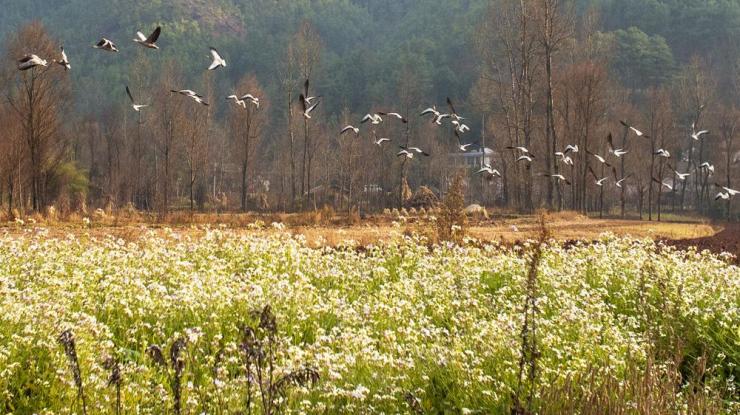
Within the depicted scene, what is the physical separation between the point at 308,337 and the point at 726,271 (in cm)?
587

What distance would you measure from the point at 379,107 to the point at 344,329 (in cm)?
7283

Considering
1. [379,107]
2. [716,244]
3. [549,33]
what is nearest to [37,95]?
[549,33]

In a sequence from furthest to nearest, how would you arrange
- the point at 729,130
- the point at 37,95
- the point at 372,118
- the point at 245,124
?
the point at 729,130 < the point at 245,124 < the point at 37,95 < the point at 372,118

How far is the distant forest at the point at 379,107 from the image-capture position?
120 feet

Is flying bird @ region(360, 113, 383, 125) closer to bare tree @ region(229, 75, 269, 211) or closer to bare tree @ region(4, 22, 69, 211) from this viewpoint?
bare tree @ region(4, 22, 69, 211)

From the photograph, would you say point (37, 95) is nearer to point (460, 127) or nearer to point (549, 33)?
point (460, 127)

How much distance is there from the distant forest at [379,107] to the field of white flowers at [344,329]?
350 inches

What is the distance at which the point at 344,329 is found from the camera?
25.3ft

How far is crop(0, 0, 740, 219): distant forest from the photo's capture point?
36.7 metres

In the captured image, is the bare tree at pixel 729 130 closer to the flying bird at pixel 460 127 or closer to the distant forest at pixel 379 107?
the distant forest at pixel 379 107

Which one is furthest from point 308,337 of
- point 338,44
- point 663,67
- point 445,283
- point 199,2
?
point 199,2

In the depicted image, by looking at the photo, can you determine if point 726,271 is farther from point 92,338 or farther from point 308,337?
point 92,338

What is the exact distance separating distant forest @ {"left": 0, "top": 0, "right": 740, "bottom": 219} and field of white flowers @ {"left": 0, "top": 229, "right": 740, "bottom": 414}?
8882mm

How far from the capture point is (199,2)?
16500 cm
